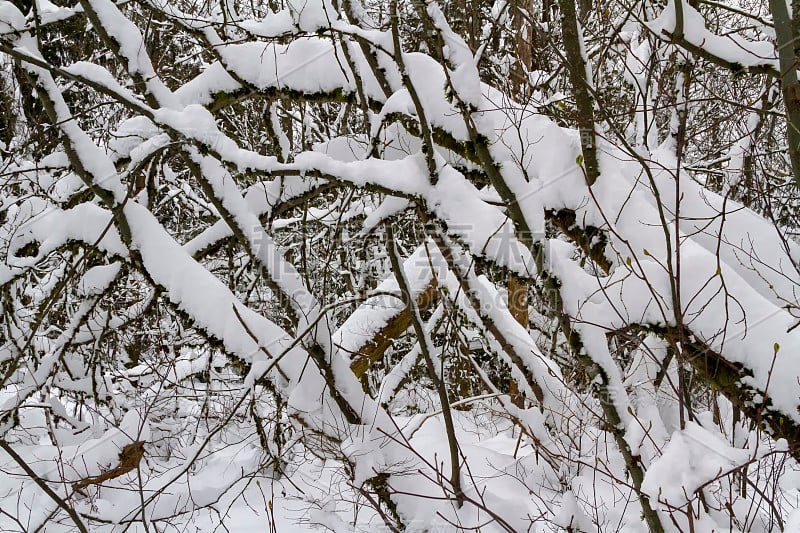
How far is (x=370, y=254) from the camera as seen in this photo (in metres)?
7.90

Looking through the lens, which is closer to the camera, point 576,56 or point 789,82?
point 789,82

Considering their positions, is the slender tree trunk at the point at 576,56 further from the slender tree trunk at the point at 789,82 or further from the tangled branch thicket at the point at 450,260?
the slender tree trunk at the point at 789,82

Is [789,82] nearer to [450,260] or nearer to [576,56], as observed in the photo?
[576,56]

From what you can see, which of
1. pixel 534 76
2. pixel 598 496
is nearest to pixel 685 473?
pixel 598 496

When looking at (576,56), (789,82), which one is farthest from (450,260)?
(789,82)

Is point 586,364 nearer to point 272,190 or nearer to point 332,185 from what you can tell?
point 332,185

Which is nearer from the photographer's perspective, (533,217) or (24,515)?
(533,217)

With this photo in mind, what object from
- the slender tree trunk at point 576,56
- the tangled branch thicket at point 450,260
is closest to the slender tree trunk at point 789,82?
the tangled branch thicket at point 450,260

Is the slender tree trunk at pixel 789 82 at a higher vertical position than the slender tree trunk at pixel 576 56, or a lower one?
lower

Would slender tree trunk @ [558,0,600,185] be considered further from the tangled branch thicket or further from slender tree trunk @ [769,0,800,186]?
slender tree trunk @ [769,0,800,186]

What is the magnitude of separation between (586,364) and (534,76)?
3.91 metres

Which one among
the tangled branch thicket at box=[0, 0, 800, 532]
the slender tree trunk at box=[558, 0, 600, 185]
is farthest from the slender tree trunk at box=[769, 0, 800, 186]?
the slender tree trunk at box=[558, 0, 600, 185]

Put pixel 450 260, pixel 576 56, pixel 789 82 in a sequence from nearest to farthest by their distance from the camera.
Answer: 1. pixel 789 82
2. pixel 576 56
3. pixel 450 260

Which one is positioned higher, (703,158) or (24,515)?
(703,158)
